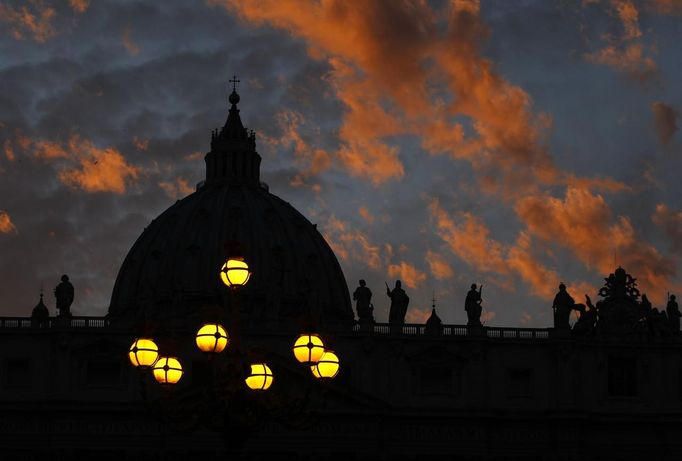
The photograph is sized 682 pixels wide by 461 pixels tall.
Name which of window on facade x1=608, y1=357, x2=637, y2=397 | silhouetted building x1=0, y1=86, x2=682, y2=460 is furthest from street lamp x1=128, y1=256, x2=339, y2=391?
window on facade x1=608, y1=357, x2=637, y2=397

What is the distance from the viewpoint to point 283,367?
95.1 meters

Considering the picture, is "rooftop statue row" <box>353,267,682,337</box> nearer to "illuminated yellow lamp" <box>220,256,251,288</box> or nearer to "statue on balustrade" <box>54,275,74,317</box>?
"statue on balustrade" <box>54,275,74,317</box>

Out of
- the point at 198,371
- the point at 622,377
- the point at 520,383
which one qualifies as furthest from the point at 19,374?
the point at 622,377

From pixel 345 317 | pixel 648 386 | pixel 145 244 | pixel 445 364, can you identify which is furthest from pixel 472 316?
pixel 145 244

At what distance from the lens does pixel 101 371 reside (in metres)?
99.1

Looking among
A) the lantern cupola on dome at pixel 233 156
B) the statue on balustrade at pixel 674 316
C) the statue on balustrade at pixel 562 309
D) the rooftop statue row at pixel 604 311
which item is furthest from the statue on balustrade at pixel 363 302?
the lantern cupola on dome at pixel 233 156

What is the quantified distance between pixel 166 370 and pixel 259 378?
2.52 metres

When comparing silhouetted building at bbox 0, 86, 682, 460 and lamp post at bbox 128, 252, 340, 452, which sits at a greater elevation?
silhouetted building at bbox 0, 86, 682, 460

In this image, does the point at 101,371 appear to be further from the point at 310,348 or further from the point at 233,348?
the point at 233,348

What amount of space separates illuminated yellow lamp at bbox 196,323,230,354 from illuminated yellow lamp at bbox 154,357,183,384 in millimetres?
1672

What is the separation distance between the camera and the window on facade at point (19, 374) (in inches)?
3875

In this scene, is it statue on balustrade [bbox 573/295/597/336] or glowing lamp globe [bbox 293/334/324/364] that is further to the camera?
statue on balustrade [bbox 573/295/597/336]

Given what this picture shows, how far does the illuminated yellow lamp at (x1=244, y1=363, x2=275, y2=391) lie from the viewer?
136 feet

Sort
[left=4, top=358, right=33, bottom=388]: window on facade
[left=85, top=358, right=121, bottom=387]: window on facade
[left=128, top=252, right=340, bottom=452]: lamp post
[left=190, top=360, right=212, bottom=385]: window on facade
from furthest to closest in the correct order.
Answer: [left=85, top=358, right=121, bottom=387]: window on facade < [left=4, top=358, right=33, bottom=388]: window on facade < [left=190, top=360, right=212, bottom=385]: window on facade < [left=128, top=252, right=340, bottom=452]: lamp post
